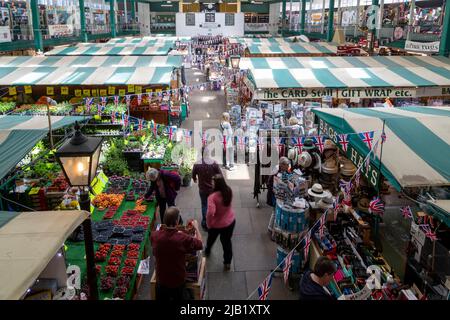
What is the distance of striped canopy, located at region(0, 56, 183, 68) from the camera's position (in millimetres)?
15492

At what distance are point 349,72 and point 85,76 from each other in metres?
8.74

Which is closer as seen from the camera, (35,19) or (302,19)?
(35,19)

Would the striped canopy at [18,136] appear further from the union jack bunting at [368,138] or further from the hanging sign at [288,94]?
the hanging sign at [288,94]

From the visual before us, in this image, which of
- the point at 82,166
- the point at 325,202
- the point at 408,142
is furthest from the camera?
the point at 325,202

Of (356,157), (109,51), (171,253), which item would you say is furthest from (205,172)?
(109,51)

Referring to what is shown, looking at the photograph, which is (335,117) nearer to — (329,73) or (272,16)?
(329,73)

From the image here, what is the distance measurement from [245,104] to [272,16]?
36398 millimetres

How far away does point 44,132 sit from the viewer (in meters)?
6.50

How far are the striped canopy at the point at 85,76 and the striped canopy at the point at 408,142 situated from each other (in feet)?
25.2

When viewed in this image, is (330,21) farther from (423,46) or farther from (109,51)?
(109,51)

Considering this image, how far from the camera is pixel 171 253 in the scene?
4312 millimetres

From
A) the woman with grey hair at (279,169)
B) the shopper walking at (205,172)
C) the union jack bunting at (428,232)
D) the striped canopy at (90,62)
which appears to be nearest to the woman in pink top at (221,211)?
the shopper walking at (205,172)

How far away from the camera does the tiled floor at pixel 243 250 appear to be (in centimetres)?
598
